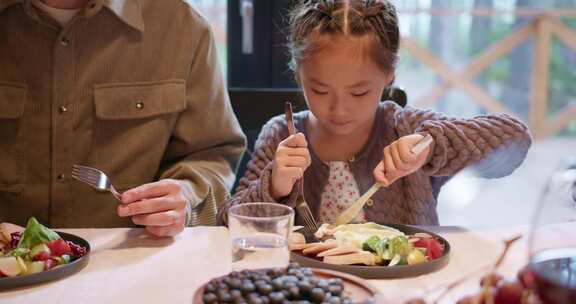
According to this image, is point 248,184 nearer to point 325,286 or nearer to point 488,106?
point 325,286

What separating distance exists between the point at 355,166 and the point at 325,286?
2.77 ft

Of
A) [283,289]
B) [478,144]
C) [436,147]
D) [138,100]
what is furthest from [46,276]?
[478,144]

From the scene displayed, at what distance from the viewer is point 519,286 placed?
2.61ft

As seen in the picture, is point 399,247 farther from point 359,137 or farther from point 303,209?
point 359,137

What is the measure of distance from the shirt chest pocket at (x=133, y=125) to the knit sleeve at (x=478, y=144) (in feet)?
1.96

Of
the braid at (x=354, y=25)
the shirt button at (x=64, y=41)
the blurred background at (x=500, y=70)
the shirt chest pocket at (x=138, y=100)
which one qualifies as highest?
the braid at (x=354, y=25)

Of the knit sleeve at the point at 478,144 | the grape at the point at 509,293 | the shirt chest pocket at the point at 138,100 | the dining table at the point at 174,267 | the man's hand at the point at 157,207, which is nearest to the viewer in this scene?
the grape at the point at 509,293

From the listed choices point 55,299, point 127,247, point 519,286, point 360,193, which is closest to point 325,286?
point 519,286

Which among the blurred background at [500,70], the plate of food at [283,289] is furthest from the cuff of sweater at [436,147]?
the blurred background at [500,70]

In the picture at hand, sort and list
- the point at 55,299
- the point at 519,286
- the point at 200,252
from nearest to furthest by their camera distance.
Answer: the point at 519,286 < the point at 55,299 < the point at 200,252

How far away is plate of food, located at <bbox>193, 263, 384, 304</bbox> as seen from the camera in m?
0.87

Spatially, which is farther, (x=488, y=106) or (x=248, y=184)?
(x=488, y=106)

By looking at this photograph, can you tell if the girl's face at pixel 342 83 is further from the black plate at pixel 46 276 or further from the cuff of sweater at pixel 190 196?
the black plate at pixel 46 276

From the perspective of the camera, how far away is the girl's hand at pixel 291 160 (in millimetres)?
1434
